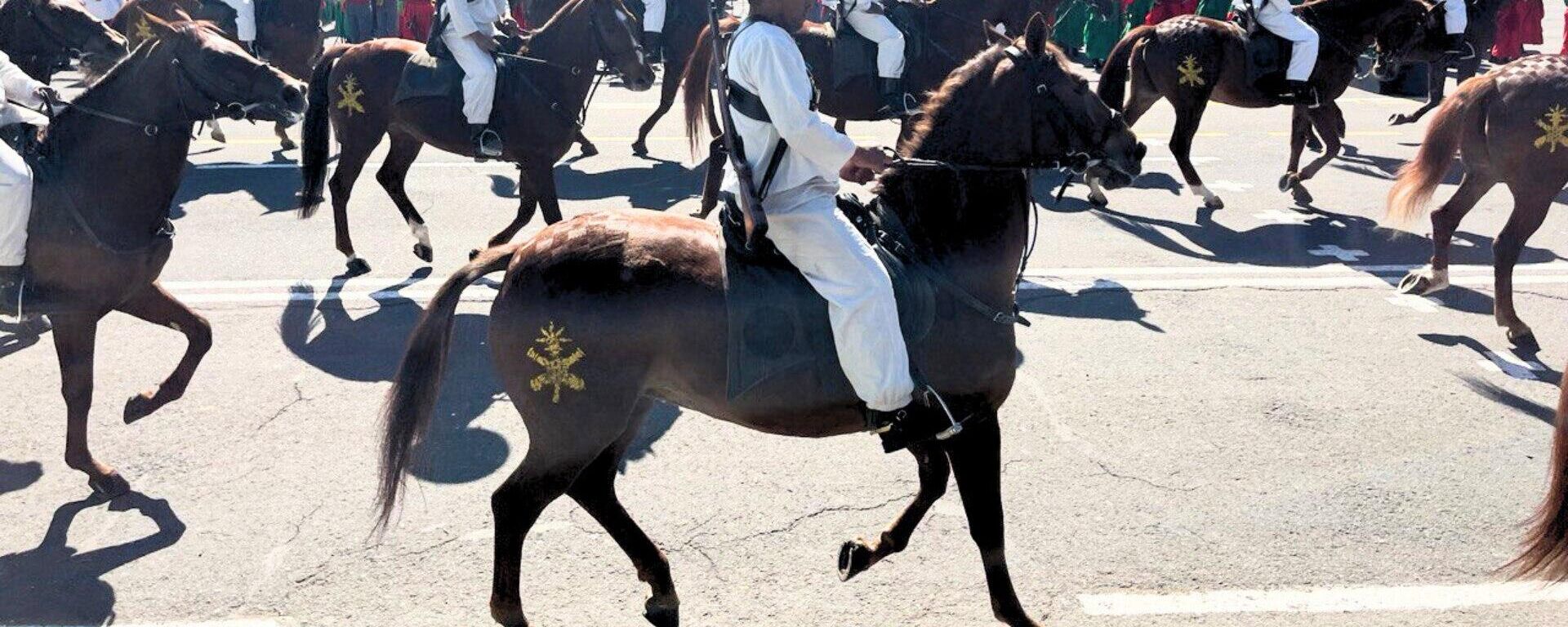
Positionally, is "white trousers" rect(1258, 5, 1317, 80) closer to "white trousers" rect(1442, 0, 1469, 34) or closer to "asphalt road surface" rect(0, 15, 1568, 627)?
"white trousers" rect(1442, 0, 1469, 34)

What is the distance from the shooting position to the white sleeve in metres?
4.48

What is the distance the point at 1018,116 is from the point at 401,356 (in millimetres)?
4123

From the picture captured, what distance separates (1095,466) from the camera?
6.64 metres

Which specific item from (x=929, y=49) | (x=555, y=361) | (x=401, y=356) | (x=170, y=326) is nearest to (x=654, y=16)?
(x=929, y=49)

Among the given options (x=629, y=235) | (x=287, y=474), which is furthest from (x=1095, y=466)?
(x=287, y=474)

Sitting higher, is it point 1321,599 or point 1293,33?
point 1293,33

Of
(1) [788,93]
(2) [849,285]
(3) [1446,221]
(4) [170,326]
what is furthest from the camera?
(3) [1446,221]

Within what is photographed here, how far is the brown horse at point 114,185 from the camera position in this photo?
248 inches

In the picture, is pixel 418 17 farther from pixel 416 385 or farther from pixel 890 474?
pixel 416 385

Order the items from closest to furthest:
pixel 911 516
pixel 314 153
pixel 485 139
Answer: pixel 911 516 < pixel 314 153 < pixel 485 139

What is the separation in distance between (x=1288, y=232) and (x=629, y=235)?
8.23 metres

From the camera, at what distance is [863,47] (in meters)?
12.5

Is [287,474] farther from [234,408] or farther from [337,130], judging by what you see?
[337,130]

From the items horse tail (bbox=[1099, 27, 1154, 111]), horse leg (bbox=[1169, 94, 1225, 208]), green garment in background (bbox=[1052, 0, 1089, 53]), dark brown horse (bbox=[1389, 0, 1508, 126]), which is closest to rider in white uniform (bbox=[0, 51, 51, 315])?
horse tail (bbox=[1099, 27, 1154, 111])
